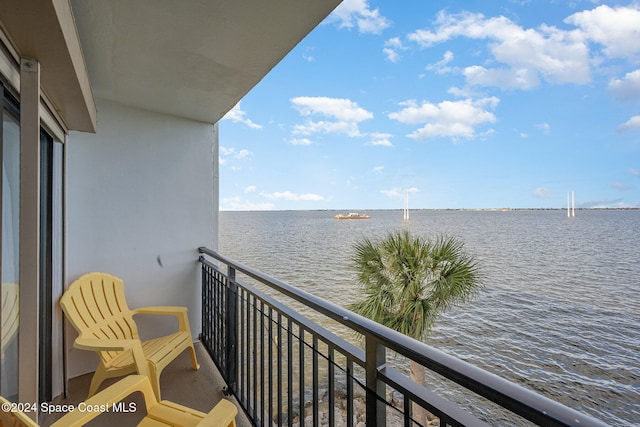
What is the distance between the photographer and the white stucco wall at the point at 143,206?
2475 mm

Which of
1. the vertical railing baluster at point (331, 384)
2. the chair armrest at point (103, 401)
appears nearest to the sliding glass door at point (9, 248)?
the chair armrest at point (103, 401)

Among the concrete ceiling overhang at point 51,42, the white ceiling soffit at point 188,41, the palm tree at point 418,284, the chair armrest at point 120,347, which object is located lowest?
the palm tree at point 418,284

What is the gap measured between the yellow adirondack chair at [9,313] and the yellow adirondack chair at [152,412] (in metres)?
0.39

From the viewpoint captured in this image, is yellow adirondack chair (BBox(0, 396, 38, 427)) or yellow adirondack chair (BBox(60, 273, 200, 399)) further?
yellow adirondack chair (BBox(60, 273, 200, 399))

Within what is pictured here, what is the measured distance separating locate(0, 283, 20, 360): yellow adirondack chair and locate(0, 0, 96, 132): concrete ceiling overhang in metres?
0.88

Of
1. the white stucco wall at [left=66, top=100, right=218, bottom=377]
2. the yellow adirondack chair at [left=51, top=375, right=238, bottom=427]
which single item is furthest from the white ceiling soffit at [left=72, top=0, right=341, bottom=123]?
the yellow adirondack chair at [left=51, top=375, right=238, bottom=427]

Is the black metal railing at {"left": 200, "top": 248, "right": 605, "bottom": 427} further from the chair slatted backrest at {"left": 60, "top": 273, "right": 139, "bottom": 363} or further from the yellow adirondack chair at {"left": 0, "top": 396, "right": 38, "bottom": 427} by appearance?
the chair slatted backrest at {"left": 60, "top": 273, "right": 139, "bottom": 363}

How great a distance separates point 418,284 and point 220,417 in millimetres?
5045

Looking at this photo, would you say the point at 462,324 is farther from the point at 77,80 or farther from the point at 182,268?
the point at 77,80

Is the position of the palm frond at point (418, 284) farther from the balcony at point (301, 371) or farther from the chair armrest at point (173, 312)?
the chair armrest at point (173, 312)

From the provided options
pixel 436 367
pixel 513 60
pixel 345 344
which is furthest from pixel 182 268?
pixel 513 60

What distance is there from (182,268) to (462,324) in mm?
8652

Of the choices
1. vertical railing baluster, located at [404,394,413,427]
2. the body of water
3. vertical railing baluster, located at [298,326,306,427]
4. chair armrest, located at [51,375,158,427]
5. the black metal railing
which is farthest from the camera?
the body of water

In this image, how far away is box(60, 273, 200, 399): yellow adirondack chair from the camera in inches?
74.0
